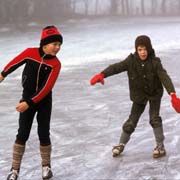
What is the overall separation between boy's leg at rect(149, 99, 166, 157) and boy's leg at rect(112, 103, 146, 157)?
0.13 meters

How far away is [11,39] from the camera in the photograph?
1956cm

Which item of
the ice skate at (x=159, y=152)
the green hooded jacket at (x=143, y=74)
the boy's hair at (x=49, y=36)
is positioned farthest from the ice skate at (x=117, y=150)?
the boy's hair at (x=49, y=36)

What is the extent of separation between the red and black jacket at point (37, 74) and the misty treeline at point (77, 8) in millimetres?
20319

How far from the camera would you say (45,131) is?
4758mm

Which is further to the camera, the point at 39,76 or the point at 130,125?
the point at 130,125

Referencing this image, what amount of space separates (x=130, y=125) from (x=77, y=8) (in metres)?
23.4

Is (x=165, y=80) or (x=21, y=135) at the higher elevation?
(x=165, y=80)

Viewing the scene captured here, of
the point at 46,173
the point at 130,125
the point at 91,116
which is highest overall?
the point at 130,125

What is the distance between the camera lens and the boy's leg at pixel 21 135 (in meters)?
4.67

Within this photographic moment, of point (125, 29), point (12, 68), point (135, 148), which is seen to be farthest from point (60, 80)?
point (125, 29)

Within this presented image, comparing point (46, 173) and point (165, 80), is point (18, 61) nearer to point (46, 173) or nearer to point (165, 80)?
point (46, 173)

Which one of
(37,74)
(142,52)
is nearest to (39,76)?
(37,74)

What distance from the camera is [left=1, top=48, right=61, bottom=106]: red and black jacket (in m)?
4.53

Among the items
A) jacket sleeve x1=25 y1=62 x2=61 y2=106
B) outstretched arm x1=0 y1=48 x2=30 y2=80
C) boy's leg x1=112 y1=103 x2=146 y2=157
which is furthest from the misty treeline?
jacket sleeve x1=25 y1=62 x2=61 y2=106
